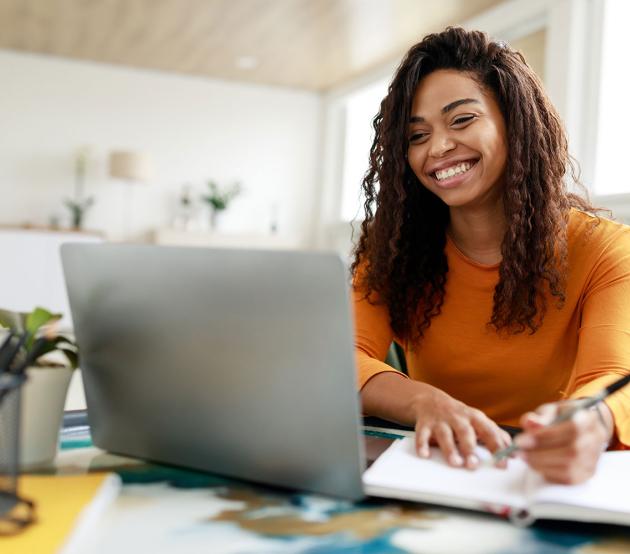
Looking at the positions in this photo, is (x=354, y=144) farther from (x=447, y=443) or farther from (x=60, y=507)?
(x=60, y=507)

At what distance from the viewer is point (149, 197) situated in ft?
21.2

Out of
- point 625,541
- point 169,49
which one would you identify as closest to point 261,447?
point 625,541

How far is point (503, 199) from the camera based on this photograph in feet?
4.10

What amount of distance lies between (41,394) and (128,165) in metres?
5.51

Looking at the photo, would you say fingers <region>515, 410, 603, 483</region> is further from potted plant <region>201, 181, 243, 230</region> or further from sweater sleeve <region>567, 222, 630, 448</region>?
potted plant <region>201, 181, 243, 230</region>

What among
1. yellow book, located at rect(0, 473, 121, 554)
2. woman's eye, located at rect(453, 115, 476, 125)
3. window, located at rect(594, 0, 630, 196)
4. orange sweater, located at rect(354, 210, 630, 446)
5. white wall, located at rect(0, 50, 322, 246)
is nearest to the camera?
yellow book, located at rect(0, 473, 121, 554)

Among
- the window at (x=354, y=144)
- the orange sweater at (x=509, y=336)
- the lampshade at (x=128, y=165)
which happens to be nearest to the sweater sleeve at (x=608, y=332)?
the orange sweater at (x=509, y=336)

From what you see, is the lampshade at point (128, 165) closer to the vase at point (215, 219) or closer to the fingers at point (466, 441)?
the vase at point (215, 219)

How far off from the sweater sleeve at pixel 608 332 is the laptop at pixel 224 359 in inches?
15.2

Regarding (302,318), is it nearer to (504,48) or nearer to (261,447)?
(261,447)

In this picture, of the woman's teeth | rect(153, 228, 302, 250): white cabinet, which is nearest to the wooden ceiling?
rect(153, 228, 302, 250): white cabinet

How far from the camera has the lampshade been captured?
5883 mm

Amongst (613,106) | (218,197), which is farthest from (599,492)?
(218,197)

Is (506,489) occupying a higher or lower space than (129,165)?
lower
